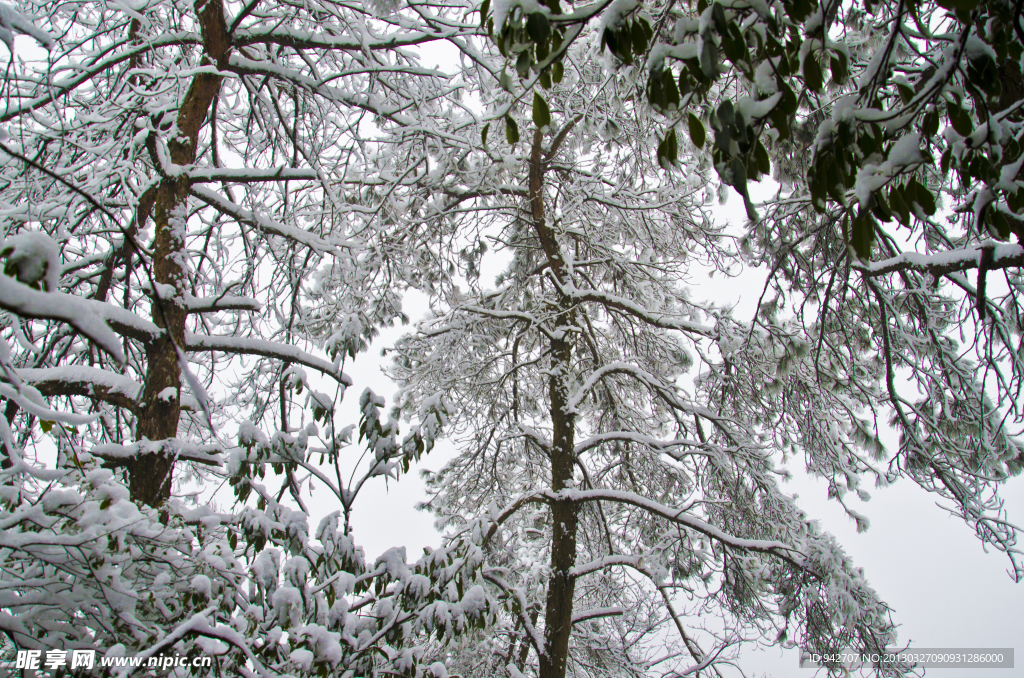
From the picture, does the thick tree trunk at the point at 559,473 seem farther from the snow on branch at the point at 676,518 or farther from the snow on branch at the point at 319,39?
the snow on branch at the point at 319,39

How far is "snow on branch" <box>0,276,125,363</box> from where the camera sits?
1018mm

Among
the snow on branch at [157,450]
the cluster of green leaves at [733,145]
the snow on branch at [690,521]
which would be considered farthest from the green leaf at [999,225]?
the snow on branch at [690,521]

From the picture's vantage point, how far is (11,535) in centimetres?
177

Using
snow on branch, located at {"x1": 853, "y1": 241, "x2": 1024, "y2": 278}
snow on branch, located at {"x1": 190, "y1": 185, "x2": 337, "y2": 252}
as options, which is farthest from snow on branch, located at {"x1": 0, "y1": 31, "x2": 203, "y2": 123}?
snow on branch, located at {"x1": 853, "y1": 241, "x2": 1024, "y2": 278}

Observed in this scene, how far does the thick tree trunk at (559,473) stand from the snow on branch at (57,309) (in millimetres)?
4229

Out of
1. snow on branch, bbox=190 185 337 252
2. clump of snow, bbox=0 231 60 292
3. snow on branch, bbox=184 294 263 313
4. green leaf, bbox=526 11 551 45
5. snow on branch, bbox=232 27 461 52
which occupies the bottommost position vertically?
clump of snow, bbox=0 231 60 292

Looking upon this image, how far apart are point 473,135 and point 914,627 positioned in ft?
207

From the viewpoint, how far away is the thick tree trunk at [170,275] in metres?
3.06

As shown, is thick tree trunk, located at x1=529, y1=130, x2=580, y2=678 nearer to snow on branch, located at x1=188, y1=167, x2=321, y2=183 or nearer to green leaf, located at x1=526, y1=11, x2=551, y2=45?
snow on branch, located at x1=188, y1=167, x2=321, y2=183

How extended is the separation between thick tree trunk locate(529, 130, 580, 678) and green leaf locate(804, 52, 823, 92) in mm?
3654

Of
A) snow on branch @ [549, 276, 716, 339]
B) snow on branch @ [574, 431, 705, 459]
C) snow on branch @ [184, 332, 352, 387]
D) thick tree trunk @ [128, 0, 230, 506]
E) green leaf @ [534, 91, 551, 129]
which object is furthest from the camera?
snow on branch @ [549, 276, 716, 339]

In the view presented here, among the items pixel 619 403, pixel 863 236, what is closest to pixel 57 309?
pixel 863 236

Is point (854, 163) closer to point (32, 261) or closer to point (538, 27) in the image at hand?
point (538, 27)

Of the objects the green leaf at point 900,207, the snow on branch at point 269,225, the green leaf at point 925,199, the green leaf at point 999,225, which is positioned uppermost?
the snow on branch at point 269,225
